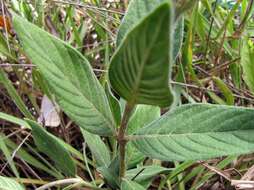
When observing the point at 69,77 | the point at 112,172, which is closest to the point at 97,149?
the point at 112,172

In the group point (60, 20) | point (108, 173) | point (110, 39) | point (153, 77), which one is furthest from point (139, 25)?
point (60, 20)

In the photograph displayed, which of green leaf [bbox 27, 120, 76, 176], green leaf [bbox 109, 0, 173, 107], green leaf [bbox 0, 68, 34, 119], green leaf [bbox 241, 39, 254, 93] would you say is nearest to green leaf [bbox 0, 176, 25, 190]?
green leaf [bbox 27, 120, 76, 176]

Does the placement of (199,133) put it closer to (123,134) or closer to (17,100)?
(123,134)

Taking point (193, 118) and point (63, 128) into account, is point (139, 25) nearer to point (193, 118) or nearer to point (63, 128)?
point (193, 118)

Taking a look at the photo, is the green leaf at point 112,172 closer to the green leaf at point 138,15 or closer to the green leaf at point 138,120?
the green leaf at point 138,120

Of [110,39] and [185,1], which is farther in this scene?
[110,39]

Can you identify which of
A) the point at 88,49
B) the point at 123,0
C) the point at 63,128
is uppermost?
the point at 123,0

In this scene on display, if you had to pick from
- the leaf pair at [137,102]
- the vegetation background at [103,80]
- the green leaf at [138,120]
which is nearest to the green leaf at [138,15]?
the leaf pair at [137,102]
